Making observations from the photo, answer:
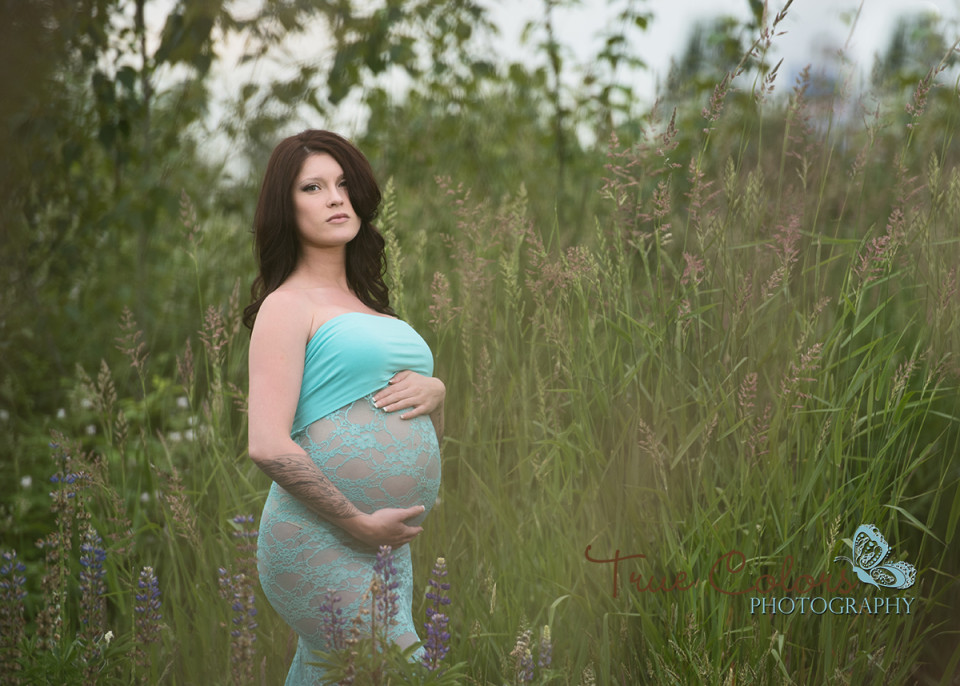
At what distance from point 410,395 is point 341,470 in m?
0.24

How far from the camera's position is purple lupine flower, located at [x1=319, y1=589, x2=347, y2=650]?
1.81 m

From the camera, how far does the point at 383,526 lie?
1957 millimetres

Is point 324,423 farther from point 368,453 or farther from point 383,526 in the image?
point 383,526

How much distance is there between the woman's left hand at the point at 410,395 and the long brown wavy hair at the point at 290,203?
0.30m

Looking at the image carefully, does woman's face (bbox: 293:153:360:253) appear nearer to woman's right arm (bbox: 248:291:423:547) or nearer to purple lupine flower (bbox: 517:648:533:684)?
woman's right arm (bbox: 248:291:423:547)

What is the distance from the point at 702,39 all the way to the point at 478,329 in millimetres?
2769

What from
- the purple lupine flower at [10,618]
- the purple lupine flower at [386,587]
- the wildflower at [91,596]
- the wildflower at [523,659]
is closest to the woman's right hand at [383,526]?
the purple lupine flower at [386,587]

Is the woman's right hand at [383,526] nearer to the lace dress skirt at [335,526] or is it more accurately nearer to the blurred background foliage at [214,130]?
the lace dress skirt at [335,526]

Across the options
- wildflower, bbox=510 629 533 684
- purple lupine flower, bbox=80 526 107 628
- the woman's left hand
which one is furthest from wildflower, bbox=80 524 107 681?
wildflower, bbox=510 629 533 684

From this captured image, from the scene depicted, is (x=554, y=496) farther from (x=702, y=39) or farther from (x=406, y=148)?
(x=702, y=39)

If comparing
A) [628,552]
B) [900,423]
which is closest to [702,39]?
[900,423]

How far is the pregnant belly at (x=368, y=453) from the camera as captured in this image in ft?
6.56

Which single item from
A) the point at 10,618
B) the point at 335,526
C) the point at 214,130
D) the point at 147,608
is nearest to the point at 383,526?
the point at 335,526

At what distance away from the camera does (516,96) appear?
5617mm
